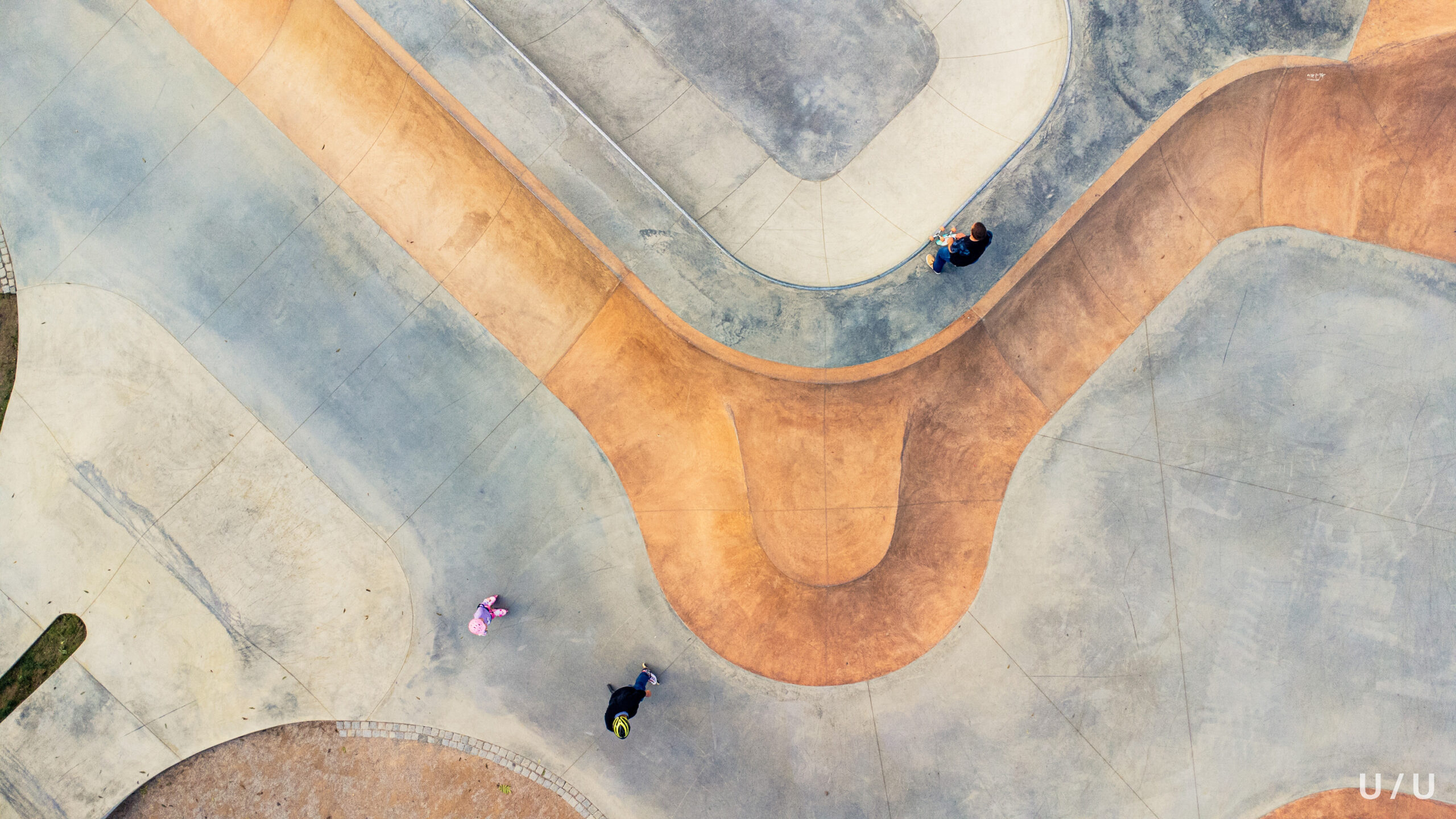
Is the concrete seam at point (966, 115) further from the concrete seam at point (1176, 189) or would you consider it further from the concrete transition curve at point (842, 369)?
the concrete seam at point (1176, 189)

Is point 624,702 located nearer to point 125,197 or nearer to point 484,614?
point 484,614

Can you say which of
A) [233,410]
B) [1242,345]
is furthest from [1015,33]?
[233,410]

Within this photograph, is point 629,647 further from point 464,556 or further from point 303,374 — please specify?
point 303,374

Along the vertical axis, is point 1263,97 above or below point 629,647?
above

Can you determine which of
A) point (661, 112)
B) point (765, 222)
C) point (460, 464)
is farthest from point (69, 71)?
point (765, 222)

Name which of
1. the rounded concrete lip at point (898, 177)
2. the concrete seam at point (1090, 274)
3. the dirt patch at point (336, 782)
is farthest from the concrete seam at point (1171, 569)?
the dirt patch at point (336, 782)

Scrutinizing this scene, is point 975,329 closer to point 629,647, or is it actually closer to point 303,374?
point 629,647

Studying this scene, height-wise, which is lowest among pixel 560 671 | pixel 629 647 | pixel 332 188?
pixel 560 671
